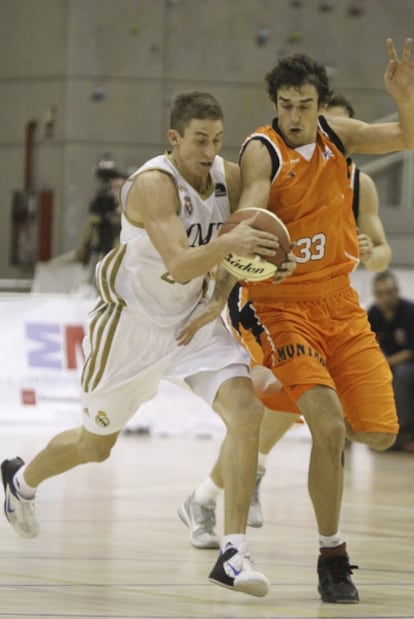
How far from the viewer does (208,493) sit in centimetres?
582

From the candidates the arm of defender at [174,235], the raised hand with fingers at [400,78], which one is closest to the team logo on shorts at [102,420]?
the arm of defender at [174,235]

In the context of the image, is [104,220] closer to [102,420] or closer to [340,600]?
[102,420]

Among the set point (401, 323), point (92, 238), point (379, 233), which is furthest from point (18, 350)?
point (379, 233)

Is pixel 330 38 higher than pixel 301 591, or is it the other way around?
pixel 330 38

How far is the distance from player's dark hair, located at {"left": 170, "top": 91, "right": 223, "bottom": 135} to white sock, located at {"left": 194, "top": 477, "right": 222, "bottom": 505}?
1.85 meters

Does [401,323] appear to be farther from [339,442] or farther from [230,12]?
[230,12]

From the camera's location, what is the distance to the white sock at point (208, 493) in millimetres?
5789

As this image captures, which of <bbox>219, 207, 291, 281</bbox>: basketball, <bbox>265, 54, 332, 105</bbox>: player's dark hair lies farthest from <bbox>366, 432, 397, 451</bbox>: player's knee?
<bbox>265, 54, 332, 105</bbox>: player's dark hair

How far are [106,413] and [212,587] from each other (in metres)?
0.79

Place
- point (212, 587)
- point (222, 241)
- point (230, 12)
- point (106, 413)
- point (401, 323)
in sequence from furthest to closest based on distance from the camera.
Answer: point (230, 12) → point (401, 323) → point (106, 413) → point (212, 587) → point (222, 241)

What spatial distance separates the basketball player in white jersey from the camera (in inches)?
177

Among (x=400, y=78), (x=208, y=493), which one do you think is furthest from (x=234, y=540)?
(x=400, y=78)

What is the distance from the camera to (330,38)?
54.9ft

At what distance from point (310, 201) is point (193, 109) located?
1.97ft
